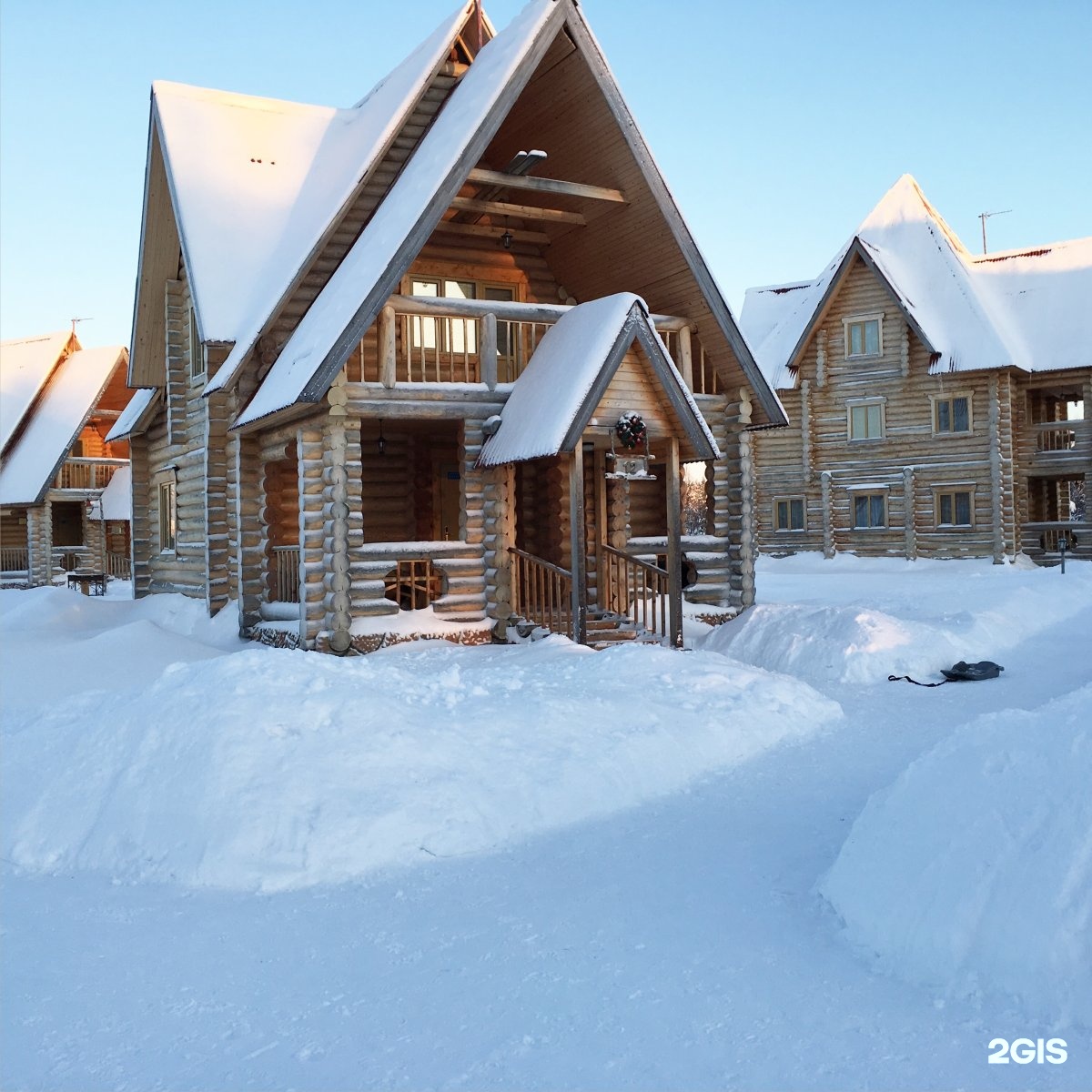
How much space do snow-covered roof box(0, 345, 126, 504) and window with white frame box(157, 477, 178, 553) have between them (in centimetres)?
1460

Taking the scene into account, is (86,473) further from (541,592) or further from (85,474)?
(541,592)

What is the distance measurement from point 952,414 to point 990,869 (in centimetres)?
2900

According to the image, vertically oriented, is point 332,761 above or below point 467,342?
below

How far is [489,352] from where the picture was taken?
14.9 m

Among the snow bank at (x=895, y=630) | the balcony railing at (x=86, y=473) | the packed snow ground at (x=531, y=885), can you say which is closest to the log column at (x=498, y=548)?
the snow bank at (x=895, y=630)

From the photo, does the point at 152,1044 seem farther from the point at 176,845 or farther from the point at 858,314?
the point at 858,314

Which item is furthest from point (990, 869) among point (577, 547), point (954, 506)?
point (954, 506)

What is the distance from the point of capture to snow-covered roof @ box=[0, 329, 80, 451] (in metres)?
37.6

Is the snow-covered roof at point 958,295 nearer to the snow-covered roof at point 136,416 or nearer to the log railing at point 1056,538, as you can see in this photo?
the log railing at point 1056,538

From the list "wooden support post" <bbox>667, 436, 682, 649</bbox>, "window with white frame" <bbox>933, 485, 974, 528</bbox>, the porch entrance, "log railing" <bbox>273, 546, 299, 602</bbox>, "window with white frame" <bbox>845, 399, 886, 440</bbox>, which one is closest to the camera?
the porch entrance

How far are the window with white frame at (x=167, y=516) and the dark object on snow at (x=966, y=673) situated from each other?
48.6ft

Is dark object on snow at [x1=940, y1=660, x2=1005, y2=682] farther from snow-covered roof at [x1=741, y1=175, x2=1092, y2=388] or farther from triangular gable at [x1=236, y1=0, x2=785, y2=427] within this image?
snow-covered roof at [x1=741, y1=175, x2=1092, y2=388]

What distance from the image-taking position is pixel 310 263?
14.8m

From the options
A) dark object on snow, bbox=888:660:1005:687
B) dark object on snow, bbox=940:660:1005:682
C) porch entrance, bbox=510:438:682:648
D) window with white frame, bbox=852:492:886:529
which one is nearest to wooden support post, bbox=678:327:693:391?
porch entrance, bbox=510:438:682:648
